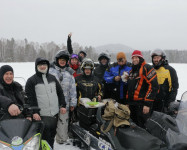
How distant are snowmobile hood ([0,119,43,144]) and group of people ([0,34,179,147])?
6.2 inches

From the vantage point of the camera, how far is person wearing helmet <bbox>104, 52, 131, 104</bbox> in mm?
3959

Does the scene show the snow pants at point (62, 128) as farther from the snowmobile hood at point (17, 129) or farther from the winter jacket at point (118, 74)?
the snowmobile hood at point (17, 129)

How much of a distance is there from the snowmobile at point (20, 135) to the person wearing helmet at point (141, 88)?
5.90 feet

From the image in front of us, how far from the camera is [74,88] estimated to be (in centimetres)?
353

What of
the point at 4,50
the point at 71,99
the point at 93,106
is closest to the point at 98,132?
the point at 93,106

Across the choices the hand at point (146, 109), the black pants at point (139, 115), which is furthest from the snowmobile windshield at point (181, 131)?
the black pants at point (139, 115)

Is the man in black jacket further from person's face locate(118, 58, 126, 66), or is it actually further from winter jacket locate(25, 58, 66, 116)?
person's face locate(118, 58, 126, 66)

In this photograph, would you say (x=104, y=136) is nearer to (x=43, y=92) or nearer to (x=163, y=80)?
(x=43, y=92)

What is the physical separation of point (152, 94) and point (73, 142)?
169 cm

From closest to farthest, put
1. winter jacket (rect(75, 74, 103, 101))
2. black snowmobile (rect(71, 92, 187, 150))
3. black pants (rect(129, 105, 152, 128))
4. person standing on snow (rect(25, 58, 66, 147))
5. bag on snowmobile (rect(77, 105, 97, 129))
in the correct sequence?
black snowmobile (rect(71, 92, 187, 150))
person standing on snow (rect(25, 58, 66, 147))
bag on snowmobile (rect(77, 105, 97, 129))
black pants (rect(129, 105, 152, 128))
winter jacket (rect(75, 74, 103, 101))

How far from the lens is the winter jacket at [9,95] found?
90.1 inches

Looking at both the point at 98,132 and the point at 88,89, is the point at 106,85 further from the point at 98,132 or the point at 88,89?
the point at 98,132

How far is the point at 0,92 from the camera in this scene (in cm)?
245

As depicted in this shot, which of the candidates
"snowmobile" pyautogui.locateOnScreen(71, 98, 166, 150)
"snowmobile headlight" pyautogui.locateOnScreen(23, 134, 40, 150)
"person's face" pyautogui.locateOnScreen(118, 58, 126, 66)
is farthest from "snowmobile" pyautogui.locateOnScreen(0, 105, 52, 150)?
"person's face" pyautogui.locateOnScreen(118, 58, 126, 66)
